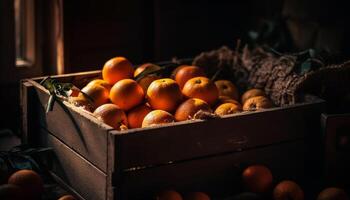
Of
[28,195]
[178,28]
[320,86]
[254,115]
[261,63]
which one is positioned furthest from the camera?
[178,28]

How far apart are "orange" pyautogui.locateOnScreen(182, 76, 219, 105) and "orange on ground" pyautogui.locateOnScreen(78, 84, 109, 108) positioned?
0.28 metres

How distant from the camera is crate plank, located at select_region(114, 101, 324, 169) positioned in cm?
184

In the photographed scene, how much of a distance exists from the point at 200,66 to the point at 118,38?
53cm

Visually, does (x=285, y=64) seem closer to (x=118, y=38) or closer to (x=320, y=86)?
(x=320, y=86)

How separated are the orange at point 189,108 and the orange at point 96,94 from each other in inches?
10.6

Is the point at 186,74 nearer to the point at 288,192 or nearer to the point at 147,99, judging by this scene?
the point at 147,99

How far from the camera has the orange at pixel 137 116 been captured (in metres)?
2.12

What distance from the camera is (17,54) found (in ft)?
10.2

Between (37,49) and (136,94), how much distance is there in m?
1.04

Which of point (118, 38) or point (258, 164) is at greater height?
point (118, 38)

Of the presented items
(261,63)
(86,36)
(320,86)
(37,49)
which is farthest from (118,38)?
(320,86)

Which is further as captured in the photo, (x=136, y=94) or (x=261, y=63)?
(x=261, y=63)

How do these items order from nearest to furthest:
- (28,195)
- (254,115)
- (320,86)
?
(28,195) → (254,115) → (320,86)

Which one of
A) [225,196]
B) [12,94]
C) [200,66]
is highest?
[200,66]
